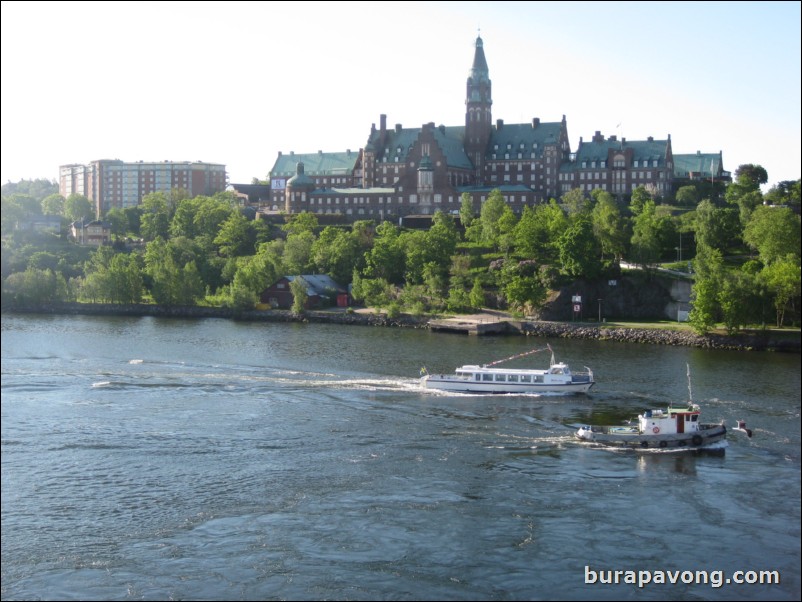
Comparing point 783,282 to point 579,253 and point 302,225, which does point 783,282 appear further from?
point 302,225

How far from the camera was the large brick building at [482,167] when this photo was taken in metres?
87.1

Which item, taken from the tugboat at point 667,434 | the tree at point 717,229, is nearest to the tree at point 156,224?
the tree at point 717,229

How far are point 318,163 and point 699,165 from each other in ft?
138

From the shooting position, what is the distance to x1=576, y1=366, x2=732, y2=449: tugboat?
27812mm

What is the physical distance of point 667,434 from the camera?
28.0 meters

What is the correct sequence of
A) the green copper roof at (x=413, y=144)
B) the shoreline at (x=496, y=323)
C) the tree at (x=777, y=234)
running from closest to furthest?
the shoreline at (x=496, y=323)
the tree at (x=777, y=234)
the green copper roof at (x=413, y=144)

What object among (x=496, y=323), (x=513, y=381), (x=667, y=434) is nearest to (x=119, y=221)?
(x=496, y=323)

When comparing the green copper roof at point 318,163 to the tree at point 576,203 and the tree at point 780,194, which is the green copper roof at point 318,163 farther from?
the tree at point 780,194

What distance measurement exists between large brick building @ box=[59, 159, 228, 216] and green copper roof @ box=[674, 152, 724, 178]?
6631cm

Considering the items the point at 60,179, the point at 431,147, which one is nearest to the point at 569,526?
the point at 431,147

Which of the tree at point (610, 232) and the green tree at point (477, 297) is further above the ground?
the tree at point (610, 232)

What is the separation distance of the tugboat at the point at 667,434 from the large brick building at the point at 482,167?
59550mm

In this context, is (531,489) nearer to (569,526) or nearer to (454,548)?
(569,526)

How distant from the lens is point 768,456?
26.3 m
